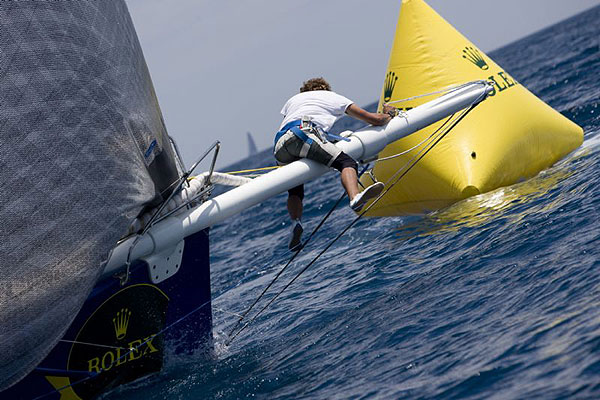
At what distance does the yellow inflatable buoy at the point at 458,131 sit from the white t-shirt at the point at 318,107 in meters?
2.30

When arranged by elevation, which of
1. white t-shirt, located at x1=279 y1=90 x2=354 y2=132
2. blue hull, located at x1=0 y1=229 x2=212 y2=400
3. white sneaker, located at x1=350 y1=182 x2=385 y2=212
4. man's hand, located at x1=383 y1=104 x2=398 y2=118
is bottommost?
A: blue hull, located at x1=0 y1=229 x2=212 y2=400

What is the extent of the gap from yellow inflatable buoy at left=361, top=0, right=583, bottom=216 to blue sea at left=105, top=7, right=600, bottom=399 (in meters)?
0.22

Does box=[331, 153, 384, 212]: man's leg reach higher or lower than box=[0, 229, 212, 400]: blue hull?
higher

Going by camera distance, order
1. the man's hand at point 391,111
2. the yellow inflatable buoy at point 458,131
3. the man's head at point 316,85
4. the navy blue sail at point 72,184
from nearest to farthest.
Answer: the navy blue sail at point 72,184, the man's hand at point 391,111, the man's head at point 316,85, the yellow inflatable buoy at point 458,131

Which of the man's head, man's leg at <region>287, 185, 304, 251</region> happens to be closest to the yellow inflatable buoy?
the man's head

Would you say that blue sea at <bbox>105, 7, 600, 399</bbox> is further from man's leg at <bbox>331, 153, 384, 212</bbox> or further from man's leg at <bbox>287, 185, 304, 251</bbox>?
man's leg at <bbox>331, 153, 384, 212</bbox>

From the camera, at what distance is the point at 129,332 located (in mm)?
5895

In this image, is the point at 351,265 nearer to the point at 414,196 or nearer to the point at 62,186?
the point at 414,196

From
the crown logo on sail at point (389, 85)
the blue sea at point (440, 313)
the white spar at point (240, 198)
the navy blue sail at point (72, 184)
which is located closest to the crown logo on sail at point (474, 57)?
the crown logo on sail at point (389, 85)

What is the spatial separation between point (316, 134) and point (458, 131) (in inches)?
115

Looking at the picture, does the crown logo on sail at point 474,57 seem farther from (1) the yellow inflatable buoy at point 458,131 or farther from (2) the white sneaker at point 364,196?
(2) the white sneaker at point 364,196

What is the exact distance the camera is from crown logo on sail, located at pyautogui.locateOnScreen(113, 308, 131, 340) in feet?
19.0

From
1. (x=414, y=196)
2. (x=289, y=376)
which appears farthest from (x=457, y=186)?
(x=289, y=376)

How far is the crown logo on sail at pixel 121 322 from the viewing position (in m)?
5.79
